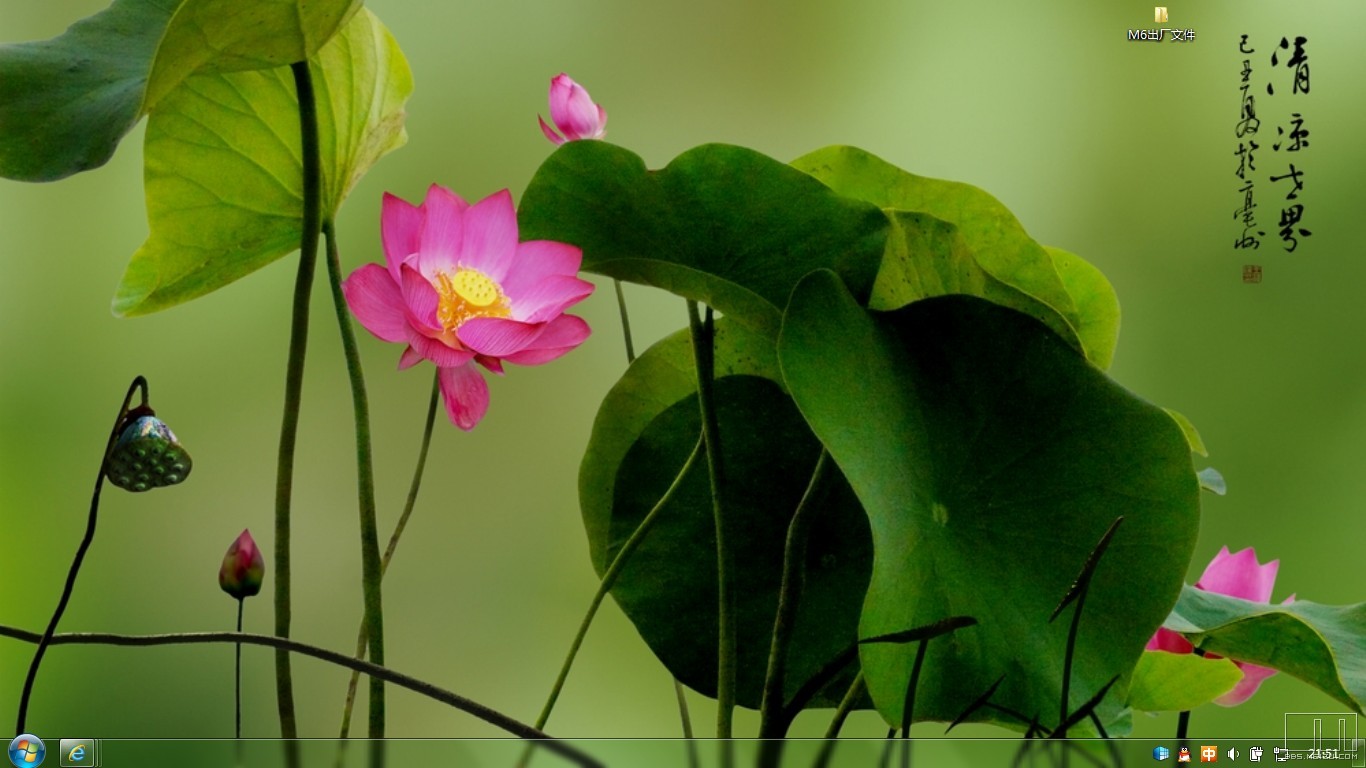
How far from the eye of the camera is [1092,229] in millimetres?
952

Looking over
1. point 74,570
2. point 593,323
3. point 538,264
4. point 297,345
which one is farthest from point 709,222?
point 593,323

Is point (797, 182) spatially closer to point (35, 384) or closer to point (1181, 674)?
point (1181, 674)

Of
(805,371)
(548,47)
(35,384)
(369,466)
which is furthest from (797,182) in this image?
(35,384)

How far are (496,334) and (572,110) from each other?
0.56 feet

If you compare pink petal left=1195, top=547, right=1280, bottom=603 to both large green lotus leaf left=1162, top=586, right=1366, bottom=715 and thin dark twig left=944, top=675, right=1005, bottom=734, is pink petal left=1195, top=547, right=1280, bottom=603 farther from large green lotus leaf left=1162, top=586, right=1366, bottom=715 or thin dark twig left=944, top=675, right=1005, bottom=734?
thin dark twig left=944, top=675, right=1005, bottom=734

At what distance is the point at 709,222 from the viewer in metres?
0.44

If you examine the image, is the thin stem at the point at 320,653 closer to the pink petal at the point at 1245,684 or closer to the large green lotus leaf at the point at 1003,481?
the large green lotus leaf at the point at 1003,481

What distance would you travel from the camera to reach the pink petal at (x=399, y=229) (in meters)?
0.41

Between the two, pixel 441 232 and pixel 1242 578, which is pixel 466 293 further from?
pixel 1242 578

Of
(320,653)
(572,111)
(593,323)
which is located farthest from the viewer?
(593,323)

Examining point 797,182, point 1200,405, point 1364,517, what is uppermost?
point 797,182

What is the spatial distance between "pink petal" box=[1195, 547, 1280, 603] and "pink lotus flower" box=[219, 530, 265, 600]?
48cm

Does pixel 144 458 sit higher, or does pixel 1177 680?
pixel 144 458

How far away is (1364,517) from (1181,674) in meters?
0.63
